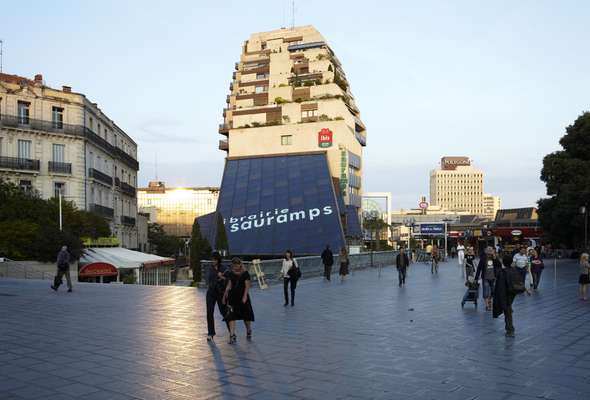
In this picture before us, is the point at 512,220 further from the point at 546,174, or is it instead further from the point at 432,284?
the point at 432,284

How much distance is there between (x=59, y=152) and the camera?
134 ft

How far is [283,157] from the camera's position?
200ft

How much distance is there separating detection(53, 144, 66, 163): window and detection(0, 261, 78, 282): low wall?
11105 millimetres

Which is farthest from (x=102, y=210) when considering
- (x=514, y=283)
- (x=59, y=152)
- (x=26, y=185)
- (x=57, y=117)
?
(x=514, y=283)

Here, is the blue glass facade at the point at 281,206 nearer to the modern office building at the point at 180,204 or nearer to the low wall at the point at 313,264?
the low wall at the point at 313,264

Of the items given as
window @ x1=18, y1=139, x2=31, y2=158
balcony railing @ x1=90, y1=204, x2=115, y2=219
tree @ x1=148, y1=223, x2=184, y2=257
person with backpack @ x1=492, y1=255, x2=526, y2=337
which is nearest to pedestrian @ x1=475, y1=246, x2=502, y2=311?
person with backpack @ x1=492, y1=255, x2=526, y2=337

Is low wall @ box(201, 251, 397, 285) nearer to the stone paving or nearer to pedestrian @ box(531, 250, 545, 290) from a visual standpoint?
the stone paving

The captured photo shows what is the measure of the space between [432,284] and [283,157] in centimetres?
3930

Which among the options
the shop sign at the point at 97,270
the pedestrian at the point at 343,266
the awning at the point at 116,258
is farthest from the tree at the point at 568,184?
the shop sign at the point at 97,270

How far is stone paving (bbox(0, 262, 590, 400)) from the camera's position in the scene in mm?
6598

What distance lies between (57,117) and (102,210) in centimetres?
832

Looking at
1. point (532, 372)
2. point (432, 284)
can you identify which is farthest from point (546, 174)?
point (532, 372)

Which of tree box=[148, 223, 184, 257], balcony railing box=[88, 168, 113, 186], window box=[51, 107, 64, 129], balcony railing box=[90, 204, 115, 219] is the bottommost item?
tree box=[148, 223, 184, 257]

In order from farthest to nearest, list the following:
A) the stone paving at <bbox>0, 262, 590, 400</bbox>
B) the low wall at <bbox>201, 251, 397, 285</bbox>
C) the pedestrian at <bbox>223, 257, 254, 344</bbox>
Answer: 1. the low wall at <bbox>201, 251, 397, 285</bbox>
2. the pedestrian at <bbox>223, 257, 254, 344</bbox>
3. the stone paving at <bbox>0, 262, 590, 400</bbox>
